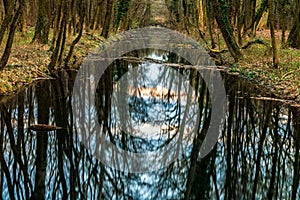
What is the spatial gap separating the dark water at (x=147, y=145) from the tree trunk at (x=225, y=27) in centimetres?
586

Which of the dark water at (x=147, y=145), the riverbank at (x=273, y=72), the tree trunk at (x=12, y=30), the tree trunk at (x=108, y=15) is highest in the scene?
the tree trunk at (x=108, y=15)

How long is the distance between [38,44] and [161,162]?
48.2ft

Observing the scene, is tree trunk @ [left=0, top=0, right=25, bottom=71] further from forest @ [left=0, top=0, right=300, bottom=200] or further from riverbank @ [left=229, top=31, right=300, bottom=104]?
riverbank @ [left=229, top=31, right=300, bottom=104]

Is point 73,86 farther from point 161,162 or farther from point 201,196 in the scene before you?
point 201,196

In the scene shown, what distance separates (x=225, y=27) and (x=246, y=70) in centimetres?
294

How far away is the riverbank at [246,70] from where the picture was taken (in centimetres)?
1215

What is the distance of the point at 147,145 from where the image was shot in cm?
797

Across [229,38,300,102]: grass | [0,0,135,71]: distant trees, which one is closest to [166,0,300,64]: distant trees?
[229,38,300,102]: grass

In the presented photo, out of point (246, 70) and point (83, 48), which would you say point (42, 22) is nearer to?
point (83, 48)

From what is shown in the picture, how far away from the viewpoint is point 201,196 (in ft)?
18.2

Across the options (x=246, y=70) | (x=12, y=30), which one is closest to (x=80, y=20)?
(x=12, y=30)

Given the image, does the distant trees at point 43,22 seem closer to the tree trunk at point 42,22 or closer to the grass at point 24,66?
the tree trunk at point 42,22

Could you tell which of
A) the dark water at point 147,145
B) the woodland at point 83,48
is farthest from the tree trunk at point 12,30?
the dark water at point 147,145

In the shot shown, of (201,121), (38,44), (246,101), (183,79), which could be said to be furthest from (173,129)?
(38,44)
